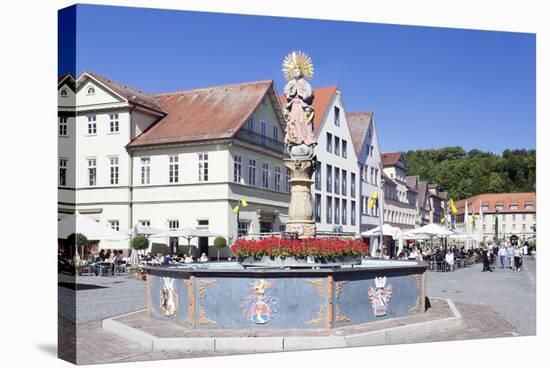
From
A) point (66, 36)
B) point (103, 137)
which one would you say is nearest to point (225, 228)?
point (103, 137)

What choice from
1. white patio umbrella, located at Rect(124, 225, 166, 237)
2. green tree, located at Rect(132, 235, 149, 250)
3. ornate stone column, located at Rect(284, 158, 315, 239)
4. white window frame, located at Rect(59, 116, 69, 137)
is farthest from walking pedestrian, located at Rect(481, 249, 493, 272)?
white window frame, located at Rect(59, 116, 69, 137)

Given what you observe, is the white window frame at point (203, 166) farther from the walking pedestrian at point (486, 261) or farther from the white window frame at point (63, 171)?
the white window frame at point (63, 171)

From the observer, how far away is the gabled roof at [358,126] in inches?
1937

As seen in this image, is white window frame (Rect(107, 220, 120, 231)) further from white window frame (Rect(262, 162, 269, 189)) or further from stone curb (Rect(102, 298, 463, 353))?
stone curb (Rect(102, 298, 463, 353))

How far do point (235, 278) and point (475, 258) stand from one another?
3297 centimetres

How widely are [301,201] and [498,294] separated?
26.3 feet

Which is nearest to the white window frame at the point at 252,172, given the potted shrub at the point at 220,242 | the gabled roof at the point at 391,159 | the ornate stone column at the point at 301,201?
the potted shrub at the point at 220,242

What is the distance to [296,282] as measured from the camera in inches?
486

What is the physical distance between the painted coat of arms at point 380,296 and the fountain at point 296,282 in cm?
2

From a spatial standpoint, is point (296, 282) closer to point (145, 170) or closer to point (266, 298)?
point (266, 298)

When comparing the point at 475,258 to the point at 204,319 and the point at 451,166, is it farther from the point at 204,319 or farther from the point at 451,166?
the point at 204,319

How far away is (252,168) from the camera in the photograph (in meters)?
33.9

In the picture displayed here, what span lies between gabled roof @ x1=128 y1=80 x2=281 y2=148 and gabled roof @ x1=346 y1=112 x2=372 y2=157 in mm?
15691

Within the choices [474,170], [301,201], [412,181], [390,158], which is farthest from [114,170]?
[412,181]
